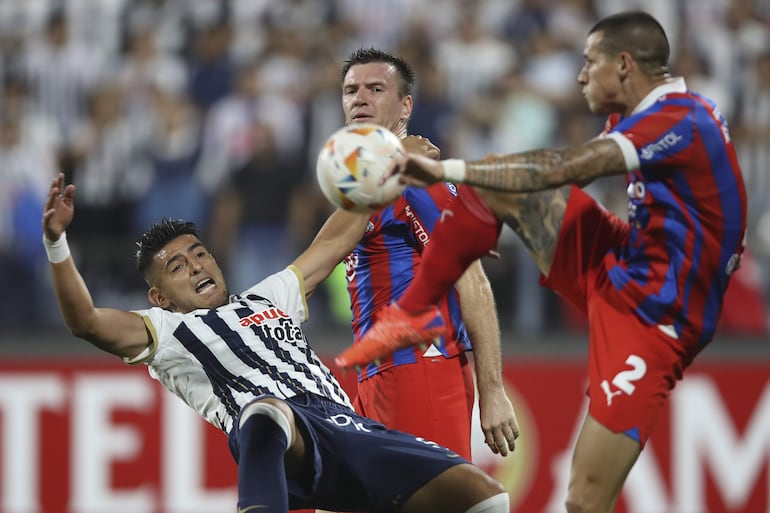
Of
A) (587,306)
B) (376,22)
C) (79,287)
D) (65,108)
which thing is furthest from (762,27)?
(79,287)

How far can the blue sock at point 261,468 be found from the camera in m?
4.45

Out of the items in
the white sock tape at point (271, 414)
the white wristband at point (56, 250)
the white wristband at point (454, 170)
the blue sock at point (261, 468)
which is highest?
the white wristband at point (454, 170)

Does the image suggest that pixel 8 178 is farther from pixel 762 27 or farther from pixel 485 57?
pixel 762 27

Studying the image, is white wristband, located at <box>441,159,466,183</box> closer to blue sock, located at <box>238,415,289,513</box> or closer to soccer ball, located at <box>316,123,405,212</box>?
soccer ball, located at <box>316,123,405,212</box>

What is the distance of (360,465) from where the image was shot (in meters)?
4.89

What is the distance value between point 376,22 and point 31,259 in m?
4.23

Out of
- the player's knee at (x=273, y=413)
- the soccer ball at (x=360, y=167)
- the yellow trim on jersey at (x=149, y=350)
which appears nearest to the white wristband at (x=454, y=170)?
the soccer ball at (x=360, y=167)

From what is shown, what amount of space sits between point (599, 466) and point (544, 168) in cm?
109

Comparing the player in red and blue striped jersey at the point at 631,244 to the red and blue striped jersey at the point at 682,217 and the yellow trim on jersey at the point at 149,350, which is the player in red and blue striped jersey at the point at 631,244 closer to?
the red and blue striped jersey at the point at 682,217

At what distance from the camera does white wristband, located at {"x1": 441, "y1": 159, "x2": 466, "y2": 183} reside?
171 inches

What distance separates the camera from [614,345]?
475 centimetres

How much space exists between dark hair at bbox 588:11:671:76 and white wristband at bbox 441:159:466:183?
824 millimetres

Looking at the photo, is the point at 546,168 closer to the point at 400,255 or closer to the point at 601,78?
the point at 601,78

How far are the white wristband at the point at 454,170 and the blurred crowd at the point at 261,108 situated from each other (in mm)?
4358
